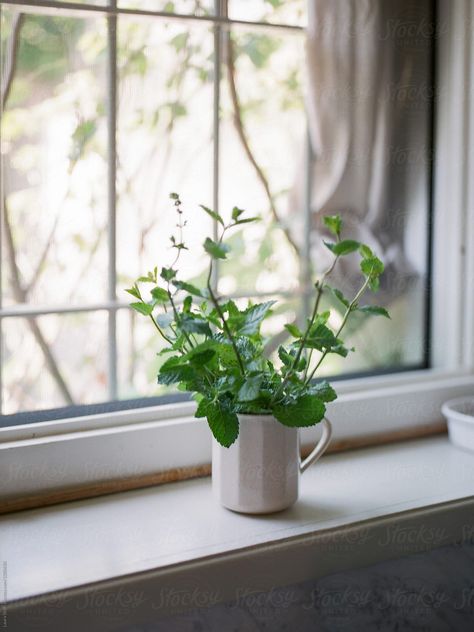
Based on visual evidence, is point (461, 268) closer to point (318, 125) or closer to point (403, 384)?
point (403, 384)

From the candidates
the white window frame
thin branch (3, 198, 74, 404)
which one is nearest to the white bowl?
the white window frame

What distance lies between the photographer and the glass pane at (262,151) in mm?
1776

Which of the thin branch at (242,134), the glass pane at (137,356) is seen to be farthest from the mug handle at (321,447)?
the glass pane at (137,356)

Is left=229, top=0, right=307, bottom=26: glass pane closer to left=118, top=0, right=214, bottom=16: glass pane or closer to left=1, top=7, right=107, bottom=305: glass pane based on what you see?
left=118, top=0, right=214, bottom=16: glass pane

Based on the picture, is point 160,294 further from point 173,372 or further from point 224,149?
point 224,149

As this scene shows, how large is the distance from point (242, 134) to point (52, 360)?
0.67 metres

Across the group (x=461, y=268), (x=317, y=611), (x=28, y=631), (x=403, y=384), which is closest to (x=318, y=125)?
(x=461, y=268)

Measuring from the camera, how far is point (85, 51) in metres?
1.70

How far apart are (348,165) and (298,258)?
23cm

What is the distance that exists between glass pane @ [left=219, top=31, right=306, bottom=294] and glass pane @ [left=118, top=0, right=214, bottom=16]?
0.16 meters

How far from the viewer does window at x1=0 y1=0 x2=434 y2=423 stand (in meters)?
1.62

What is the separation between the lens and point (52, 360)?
1.92 meters

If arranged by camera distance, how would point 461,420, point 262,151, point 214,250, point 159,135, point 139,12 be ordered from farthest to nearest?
point 262,151, point 159,135, point 461,420, point 139,12, point 214,250

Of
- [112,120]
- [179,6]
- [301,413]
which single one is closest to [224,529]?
[301,413]
